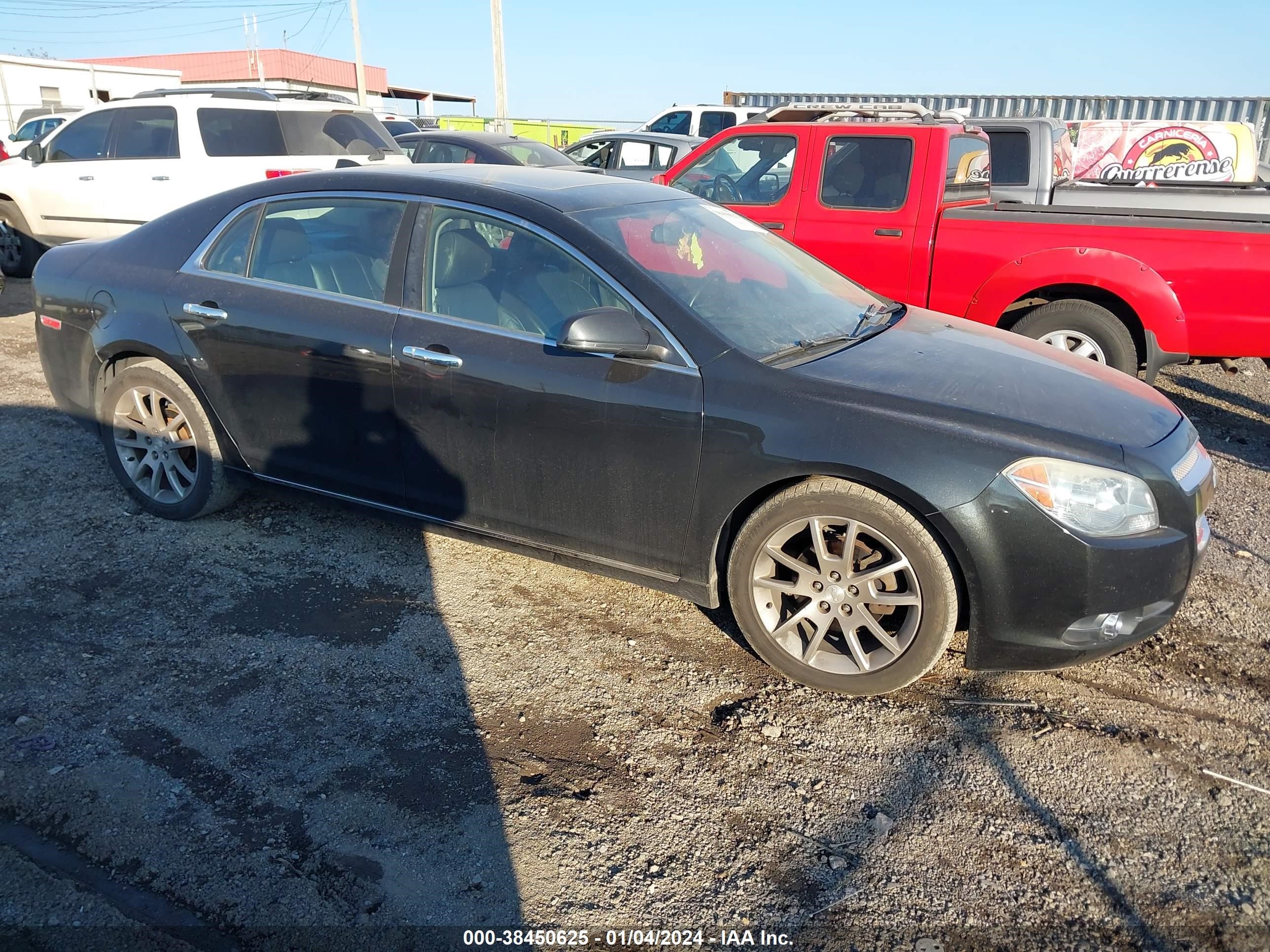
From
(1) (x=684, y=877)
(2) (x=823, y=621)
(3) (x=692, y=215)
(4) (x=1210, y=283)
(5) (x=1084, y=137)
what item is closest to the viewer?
(1) (x=684, y=877)

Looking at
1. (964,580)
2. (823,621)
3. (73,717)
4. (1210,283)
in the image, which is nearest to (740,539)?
(823,621)

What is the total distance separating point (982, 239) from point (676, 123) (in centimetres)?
1200

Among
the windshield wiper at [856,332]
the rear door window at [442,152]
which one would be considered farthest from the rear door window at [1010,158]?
the rear door window at [442,152]

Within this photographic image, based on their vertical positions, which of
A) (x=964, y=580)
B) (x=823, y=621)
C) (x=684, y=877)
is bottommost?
(x=684, y=877)

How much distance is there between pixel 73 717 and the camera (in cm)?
317

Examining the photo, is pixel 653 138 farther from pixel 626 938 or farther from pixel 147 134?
pixel 626 938

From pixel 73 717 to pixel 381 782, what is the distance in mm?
1138

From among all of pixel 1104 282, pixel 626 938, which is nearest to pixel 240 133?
pixel 1104 282

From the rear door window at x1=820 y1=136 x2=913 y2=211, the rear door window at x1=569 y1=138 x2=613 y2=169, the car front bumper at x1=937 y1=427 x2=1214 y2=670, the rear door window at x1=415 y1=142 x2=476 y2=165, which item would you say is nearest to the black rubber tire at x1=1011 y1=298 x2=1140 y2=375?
the rear door window at x1=820 y1=136 x2=913 y2=211

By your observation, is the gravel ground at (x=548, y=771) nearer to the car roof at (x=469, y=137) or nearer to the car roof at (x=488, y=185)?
the car roof at (x=488, y=185)

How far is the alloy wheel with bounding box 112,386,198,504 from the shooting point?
178 inches

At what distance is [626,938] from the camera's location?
239 cm

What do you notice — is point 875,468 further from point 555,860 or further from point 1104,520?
point 555,860

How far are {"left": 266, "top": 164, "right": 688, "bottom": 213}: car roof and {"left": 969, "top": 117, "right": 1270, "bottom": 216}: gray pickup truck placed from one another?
17.6 feet
